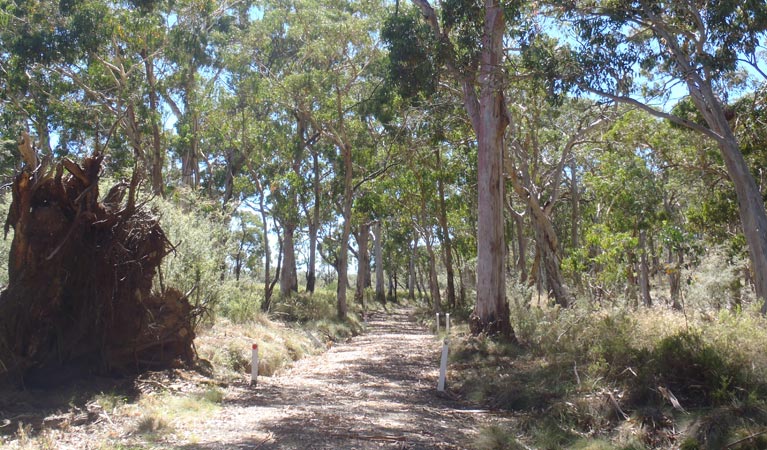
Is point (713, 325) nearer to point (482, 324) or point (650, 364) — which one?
point (650, 364)

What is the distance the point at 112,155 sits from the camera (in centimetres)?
2561

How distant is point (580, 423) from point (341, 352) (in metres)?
12.3

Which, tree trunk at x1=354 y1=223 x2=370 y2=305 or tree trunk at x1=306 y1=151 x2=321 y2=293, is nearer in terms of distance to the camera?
tree trunk at x1=306 y1=151 x2=321 y2=293

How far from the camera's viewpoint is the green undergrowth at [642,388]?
25.4 ft

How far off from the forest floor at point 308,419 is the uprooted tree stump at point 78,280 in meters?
1.10

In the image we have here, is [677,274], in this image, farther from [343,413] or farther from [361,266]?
[361,266]

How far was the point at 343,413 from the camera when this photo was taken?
34.1 feet

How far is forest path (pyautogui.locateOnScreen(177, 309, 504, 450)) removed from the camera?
27.7 feet

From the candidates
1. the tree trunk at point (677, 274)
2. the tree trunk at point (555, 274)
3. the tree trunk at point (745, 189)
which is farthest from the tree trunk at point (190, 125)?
the tree trunk at point (677, 274)

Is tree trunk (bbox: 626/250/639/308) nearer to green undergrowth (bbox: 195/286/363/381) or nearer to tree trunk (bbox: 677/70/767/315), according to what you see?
tree trunk (bbox: 677/70/767/315)

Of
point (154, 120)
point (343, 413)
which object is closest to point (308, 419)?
point (343, 413)

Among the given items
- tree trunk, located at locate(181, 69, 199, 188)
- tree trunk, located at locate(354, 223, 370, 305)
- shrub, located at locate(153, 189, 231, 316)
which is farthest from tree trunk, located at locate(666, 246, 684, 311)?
tree trunk, located at locate(354, 223, 370, 305)

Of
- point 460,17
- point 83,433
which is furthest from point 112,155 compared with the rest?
point 83,433

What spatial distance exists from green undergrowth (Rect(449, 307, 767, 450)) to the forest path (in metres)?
0.76
